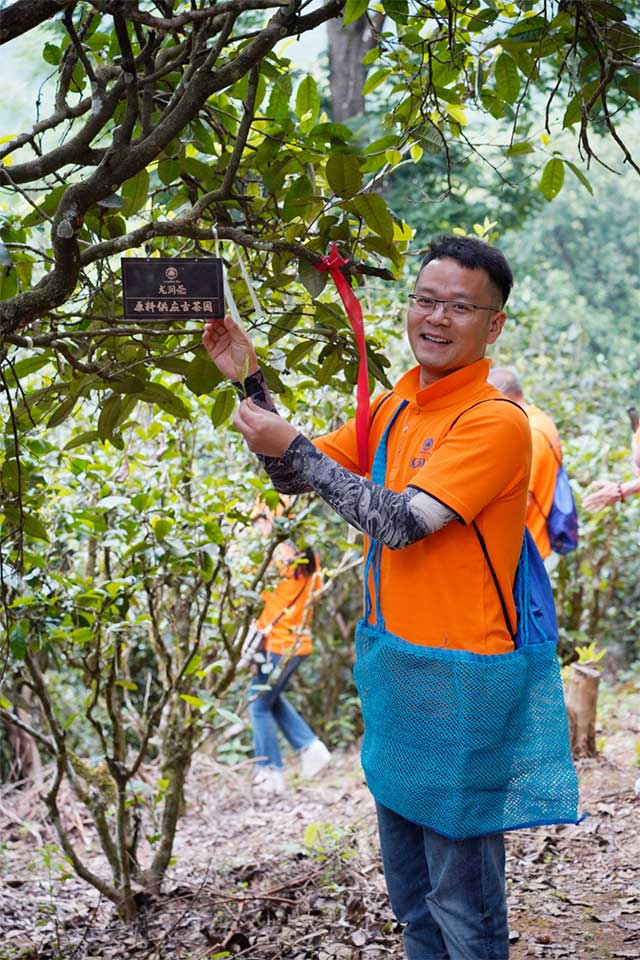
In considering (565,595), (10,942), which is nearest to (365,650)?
(10,942)

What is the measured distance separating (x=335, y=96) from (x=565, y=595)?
4784mm

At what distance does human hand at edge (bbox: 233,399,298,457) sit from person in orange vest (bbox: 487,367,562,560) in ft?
7.96

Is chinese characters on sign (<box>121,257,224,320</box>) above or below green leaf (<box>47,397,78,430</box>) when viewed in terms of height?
above

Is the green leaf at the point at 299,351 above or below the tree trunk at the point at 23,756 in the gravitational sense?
above

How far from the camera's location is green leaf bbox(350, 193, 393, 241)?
2012mm


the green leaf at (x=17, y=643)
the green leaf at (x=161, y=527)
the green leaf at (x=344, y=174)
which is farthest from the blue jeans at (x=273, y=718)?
the green leaf at (x=344, y=174)

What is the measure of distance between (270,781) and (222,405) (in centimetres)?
357

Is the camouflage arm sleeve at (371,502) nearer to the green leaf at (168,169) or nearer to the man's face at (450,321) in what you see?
the man's face at (450,321)

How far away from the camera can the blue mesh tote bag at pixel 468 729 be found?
184 cm

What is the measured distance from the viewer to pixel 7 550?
274 centimetres

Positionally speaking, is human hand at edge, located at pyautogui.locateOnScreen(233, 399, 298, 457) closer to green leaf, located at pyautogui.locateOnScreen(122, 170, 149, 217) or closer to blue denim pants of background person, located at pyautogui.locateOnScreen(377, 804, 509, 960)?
Answer: green leaf, located at pyautogui.locateOnScreen(122, 170, 149, 217)

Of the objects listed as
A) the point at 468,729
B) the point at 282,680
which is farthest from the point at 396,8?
the point at 282,680

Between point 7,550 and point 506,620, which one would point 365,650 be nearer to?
point 506,620

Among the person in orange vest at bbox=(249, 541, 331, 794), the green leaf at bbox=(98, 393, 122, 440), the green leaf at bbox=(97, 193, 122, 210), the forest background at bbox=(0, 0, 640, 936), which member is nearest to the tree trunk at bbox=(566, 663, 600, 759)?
the person in orange vest at bbox=(249, 541, 331, 794)
